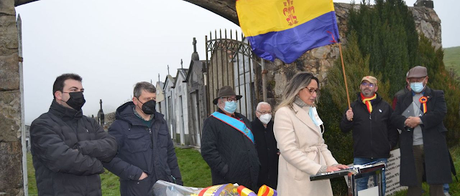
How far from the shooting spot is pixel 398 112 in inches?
199

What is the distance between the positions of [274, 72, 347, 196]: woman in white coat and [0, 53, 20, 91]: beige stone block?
3158mm

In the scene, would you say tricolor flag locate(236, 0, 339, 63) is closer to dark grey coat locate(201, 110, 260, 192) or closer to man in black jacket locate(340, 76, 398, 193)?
man in black jacket locate(340, 76, 398, 193)

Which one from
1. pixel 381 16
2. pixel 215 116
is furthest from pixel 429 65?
pixel 215 116

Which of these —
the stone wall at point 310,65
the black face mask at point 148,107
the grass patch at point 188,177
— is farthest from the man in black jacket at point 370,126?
the grass patch at point 188,177

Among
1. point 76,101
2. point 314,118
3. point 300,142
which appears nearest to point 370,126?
point 314,118

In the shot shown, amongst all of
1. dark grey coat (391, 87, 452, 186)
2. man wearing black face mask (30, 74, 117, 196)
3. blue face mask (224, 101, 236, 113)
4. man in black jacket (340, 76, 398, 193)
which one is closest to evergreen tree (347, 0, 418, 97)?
man in black jacket (340, 76, 398, 193)

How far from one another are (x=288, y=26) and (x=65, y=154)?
317 cm

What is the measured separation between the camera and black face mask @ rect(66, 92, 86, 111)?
3.59 m

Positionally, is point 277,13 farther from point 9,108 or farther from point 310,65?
point 9,108

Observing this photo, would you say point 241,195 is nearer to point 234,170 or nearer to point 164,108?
point 234,170

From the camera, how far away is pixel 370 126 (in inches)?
200

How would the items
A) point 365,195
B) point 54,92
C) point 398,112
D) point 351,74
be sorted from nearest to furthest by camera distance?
point 365,195 < point 54,92 < point 398,112 < point 351,74

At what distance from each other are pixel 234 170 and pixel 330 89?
228 cm

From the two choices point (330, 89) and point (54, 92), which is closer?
point (54, 92)
